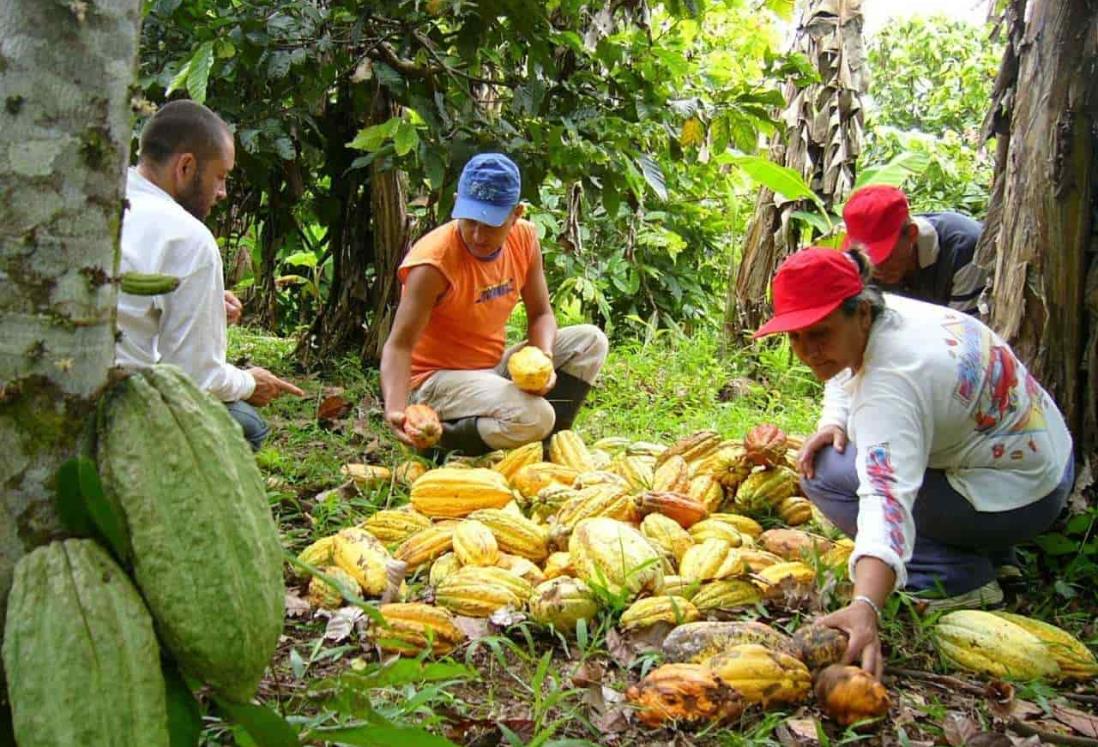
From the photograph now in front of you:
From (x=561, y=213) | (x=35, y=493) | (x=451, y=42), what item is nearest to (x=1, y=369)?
(x=35, y=493)

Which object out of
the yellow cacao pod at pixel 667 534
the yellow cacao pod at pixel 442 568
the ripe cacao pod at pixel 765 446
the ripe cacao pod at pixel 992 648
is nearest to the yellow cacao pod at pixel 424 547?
the yellow cacao pod at pixel 442 568

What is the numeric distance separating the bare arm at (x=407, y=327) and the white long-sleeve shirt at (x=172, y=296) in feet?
3.08

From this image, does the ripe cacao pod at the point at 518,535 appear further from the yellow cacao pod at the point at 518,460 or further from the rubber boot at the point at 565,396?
the rubber boot at the point at 565,396

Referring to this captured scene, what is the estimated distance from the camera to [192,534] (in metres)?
1.33

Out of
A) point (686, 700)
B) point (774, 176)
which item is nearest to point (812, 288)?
point (686, 700)

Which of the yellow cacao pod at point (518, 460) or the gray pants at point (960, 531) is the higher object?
the gray pants at point (960, 531)

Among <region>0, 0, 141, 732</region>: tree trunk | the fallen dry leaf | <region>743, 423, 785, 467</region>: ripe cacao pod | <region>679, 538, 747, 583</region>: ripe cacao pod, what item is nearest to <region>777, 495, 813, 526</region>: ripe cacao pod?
<region>743, 423, 785, 467</region>: ripe cacao pod

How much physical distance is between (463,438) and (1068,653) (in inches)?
94.9

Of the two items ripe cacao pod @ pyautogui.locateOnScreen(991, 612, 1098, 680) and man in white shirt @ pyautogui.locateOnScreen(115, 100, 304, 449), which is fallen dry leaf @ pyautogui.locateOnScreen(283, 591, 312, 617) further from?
ripe cacao pod @ pyautogui.locateOnScreen(991, 612, 1098, 680)

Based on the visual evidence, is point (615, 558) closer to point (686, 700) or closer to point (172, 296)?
point (686, 700)

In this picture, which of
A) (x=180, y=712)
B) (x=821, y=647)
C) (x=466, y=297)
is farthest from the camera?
Answer: (x=466, y=297)

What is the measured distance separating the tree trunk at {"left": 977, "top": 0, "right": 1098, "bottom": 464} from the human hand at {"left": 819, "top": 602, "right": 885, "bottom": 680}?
1.34 meters

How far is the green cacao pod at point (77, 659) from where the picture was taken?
1248 millimetres

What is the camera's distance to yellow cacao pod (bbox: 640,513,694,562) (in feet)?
10.1
